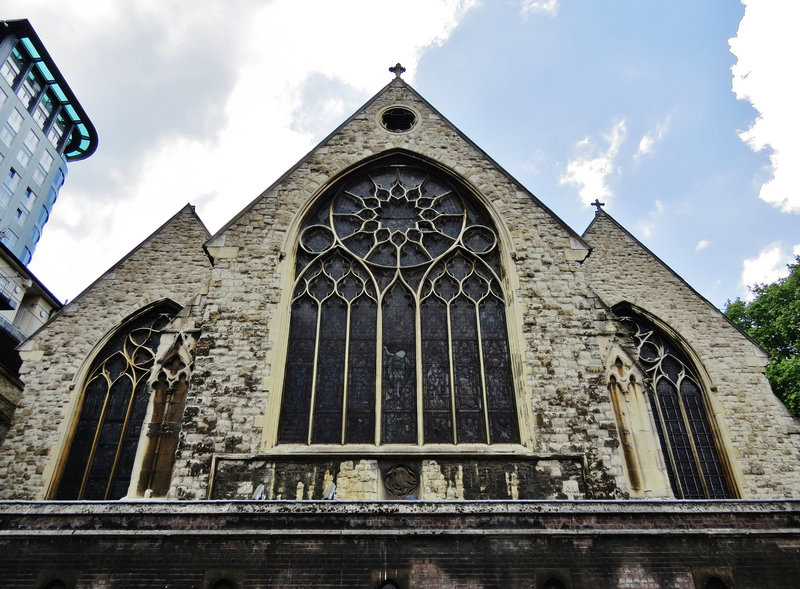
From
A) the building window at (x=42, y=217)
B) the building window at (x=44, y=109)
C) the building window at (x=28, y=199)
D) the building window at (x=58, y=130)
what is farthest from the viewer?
the building window at (x=58, y=130)

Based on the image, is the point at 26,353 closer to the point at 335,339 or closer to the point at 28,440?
the point at 28,440

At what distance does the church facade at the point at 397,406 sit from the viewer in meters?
6.22

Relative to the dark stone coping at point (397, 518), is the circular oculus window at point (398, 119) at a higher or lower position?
higher

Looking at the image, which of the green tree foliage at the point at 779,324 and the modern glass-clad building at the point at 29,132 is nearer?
the green tree foliage at the point at 779,324

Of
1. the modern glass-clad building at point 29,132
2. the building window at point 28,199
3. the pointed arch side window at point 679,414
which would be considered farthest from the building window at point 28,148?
the pointed arch side window at point 679,414

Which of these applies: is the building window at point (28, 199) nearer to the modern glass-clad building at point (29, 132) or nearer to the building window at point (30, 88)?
the modern glass-clad building at point (29, 132)

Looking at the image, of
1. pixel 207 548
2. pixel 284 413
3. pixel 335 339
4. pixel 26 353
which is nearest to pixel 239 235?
pixel 335 339

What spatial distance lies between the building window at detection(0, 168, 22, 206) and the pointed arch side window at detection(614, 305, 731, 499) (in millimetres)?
41600

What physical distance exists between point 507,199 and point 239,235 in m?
5.76

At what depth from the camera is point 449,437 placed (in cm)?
965

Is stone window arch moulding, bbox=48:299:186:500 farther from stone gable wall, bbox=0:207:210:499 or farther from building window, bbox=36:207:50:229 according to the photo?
building window, bbox=36:207:50:229

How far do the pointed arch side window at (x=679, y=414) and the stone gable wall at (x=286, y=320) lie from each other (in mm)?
3379

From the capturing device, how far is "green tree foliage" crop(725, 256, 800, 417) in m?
17.1

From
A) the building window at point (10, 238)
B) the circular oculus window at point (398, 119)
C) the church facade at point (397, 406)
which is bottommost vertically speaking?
the church facade at point (397, 406)
